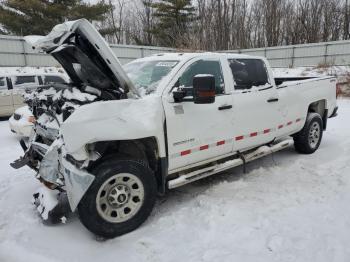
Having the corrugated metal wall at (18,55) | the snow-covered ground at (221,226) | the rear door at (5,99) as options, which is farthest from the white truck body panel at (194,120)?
the corrugated metal wall at (18,55)

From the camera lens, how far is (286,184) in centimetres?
466

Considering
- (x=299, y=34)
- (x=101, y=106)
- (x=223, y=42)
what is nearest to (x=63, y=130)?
(x=101, y=106)

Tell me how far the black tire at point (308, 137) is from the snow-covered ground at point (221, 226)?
1012 mm

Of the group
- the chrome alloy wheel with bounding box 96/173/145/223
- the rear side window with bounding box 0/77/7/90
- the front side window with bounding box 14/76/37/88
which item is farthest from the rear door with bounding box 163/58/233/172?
the rear side window with bounding box 0/77/7/90

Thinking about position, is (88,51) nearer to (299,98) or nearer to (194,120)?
(194,120)

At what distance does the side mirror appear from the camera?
11.1ft

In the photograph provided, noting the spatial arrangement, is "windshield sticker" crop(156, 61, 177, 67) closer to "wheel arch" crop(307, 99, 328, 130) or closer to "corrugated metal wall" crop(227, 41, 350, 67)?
"wheel arch" crop(307, 99, 328, 130)

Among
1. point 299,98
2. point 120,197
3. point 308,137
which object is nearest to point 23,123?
point 120,197

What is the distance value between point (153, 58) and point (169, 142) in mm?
1517

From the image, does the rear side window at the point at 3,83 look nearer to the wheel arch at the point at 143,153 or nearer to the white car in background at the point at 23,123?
the white car in background at the point at 23,123

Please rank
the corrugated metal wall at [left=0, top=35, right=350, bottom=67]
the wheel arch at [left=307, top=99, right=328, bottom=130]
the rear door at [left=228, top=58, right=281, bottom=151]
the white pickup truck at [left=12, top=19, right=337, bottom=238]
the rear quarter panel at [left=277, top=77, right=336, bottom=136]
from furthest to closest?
1. the corrugated metal wall at [left=0, top=35, right=350, bottom=67]
2. the wheel arch at [left=307, top=99, right=328, bottom=130]
3. the rear quarter panel at [left=277, top=77, right=336, bottom=136]
4. the rear door at [left=228, top=58, right=281, bottom=151]
5. the white pickup truck at [left=12, top=19, right=337, bottom=238]

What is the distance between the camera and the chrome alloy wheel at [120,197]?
3.30 meters

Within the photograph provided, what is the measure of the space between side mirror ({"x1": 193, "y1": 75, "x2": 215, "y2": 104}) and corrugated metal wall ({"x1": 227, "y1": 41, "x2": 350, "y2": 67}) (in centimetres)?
1965

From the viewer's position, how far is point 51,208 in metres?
3.52
